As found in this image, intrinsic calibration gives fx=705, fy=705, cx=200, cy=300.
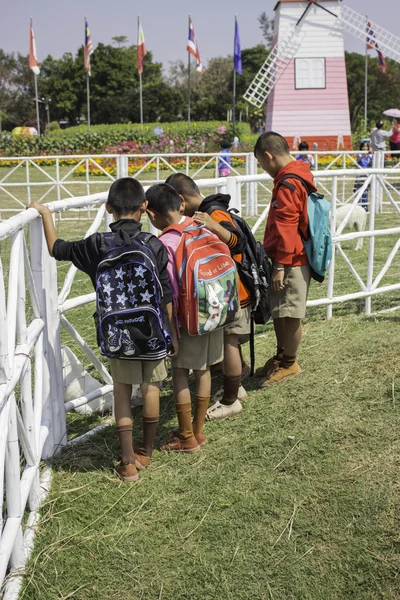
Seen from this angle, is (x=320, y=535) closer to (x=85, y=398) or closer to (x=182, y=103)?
(x=85, y=398)

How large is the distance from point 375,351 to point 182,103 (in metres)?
55.3

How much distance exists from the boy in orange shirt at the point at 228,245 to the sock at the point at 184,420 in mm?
456

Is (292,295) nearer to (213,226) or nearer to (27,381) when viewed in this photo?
(213,226)

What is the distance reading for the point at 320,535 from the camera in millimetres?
2873

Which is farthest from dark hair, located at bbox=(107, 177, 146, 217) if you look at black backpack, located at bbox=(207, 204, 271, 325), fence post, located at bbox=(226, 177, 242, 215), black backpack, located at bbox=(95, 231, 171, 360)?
fence post, located at bbox=(226, 177, 242, 215)

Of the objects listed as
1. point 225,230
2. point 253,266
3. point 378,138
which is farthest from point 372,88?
point 225,230

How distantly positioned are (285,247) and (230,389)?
93 cm

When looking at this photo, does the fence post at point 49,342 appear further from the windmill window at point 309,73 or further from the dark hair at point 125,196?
the windmill window at point 309,73

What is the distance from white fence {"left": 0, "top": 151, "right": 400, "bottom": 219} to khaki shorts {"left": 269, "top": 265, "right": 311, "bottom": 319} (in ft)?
27.2

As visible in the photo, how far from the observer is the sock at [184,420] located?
362cm

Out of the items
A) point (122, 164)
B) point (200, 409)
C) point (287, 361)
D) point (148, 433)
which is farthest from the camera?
point (122, 164)

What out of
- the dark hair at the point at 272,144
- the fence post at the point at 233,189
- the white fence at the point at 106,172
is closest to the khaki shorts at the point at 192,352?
the dark hair at the point at 272,144

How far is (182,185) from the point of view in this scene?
149 inches

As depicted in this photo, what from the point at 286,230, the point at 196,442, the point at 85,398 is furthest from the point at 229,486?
the point at 286,230
